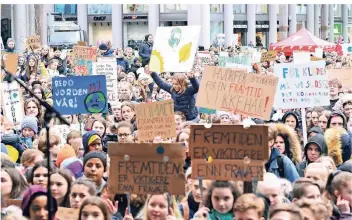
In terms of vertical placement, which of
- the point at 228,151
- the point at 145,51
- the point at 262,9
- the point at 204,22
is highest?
the point at 262,9

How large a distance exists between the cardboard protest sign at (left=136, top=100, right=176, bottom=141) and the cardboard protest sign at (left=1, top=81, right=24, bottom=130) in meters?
2.78

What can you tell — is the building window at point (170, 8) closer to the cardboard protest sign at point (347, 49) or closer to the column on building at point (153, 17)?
the column on building at point (153, 17)

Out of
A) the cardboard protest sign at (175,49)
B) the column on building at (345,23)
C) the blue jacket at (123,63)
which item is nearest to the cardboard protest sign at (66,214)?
the cardboard protest sign at (175,49)

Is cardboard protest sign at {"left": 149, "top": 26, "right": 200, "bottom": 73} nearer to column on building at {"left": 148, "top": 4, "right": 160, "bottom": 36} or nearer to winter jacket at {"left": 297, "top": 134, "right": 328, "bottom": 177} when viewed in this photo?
winter jacket at {"left": 297, "top": 134, "right": 328, "bottom": 177}

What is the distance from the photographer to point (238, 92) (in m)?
9.54

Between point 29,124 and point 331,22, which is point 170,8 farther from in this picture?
point 29,124

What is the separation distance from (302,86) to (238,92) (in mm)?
1869

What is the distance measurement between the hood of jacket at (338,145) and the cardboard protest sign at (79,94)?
9.20 ft

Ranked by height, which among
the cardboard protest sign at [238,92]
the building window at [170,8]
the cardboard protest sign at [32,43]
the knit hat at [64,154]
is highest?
the building window at [170,8]

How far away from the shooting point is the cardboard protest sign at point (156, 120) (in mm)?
9188

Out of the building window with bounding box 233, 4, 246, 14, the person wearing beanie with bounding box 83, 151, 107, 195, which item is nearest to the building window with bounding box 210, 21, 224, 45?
the building window with bounding box 233, 4, 246, 14

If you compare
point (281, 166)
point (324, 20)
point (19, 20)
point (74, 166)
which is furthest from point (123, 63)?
point (324, 20)

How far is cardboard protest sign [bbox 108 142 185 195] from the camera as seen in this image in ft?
20.3

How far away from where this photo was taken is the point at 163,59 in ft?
46.7
